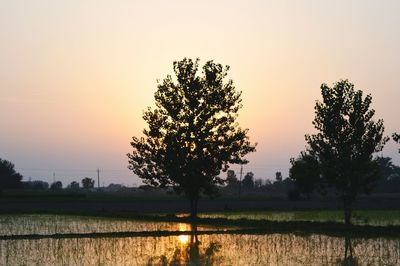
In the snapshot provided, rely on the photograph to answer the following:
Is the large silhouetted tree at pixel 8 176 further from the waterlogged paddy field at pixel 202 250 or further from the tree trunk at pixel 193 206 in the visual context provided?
the waterlogged paddy field at pixel 202 250

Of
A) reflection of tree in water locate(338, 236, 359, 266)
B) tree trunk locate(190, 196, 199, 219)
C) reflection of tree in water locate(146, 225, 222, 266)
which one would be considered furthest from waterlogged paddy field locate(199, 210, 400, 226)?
reflection of tree in water locate(146, 225, 222, 266)

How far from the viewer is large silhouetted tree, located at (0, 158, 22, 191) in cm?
12256

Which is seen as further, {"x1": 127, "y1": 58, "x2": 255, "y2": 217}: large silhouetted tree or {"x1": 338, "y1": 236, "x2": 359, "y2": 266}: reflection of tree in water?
{"x1": 127, "y1": 58, "x2": 255, "y2": 217}: large silhouetted tree

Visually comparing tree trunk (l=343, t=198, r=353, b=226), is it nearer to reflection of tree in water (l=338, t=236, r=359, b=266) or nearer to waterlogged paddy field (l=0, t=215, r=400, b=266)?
waterlogged paddy field (l=0, t=215, r=400, b=266)

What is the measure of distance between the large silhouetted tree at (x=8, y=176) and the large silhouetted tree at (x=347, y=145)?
296 feet

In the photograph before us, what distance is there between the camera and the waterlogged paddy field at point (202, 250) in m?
22.6

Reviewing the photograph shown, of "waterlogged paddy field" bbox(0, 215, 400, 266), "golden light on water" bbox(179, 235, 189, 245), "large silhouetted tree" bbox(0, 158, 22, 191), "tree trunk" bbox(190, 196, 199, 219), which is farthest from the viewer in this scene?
"large silhouetted tree" bbox(0, 158, 22, 191)

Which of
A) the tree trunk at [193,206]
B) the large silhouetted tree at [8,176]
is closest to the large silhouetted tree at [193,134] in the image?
the tree trunk at [193,206]

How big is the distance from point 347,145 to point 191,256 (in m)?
18.7

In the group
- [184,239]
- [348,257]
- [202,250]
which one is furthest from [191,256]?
[184,239]

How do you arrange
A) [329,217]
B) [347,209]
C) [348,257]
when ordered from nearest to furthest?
1. [348,257]
2. [347,209]
3. [329,217]

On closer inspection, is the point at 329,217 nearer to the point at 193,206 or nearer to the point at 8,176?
the point at 193,206

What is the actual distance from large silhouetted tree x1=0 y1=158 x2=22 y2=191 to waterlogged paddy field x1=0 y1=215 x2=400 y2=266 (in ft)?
302

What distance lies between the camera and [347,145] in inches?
1558
